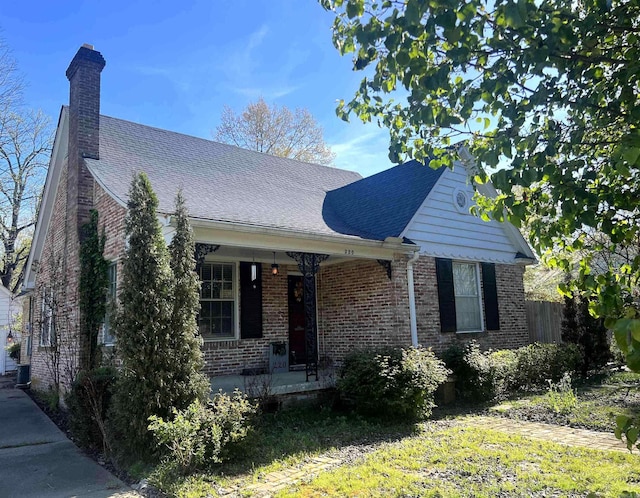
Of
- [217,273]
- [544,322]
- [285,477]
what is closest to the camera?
[285,477]

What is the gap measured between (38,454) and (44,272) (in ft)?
23.0

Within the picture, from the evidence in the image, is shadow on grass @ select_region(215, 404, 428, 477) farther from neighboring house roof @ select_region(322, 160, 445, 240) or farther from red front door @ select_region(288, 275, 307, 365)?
neighboring house roof @ select_region(322, 160, 445, 240)

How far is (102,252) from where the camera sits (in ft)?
30.4

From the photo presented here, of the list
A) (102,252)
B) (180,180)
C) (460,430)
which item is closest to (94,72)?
(180,180)

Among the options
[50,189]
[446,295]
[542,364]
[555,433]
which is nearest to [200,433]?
[555,433]

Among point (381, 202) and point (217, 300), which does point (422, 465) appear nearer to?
point (217, 300)

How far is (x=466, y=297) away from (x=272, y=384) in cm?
565

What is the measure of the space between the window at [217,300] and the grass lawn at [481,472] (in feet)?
16.0

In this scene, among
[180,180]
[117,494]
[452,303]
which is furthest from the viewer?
[452,303]

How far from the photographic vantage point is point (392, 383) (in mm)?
7645

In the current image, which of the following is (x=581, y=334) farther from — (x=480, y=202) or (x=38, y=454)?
(x=38, y=454)

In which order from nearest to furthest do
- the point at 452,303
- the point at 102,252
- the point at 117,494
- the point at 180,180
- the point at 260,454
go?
the point at 117,494, the point at 260,454, the point at 102,252, the point at 180,180, the point at 452,303

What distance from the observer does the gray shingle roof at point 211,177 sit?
9.09 meters

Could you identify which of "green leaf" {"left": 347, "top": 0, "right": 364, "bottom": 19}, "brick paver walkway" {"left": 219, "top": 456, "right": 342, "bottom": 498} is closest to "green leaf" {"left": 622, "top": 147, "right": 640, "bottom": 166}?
"green leaf" {"left": 347, "top": 0, "right": 364, "bottom": 19}
